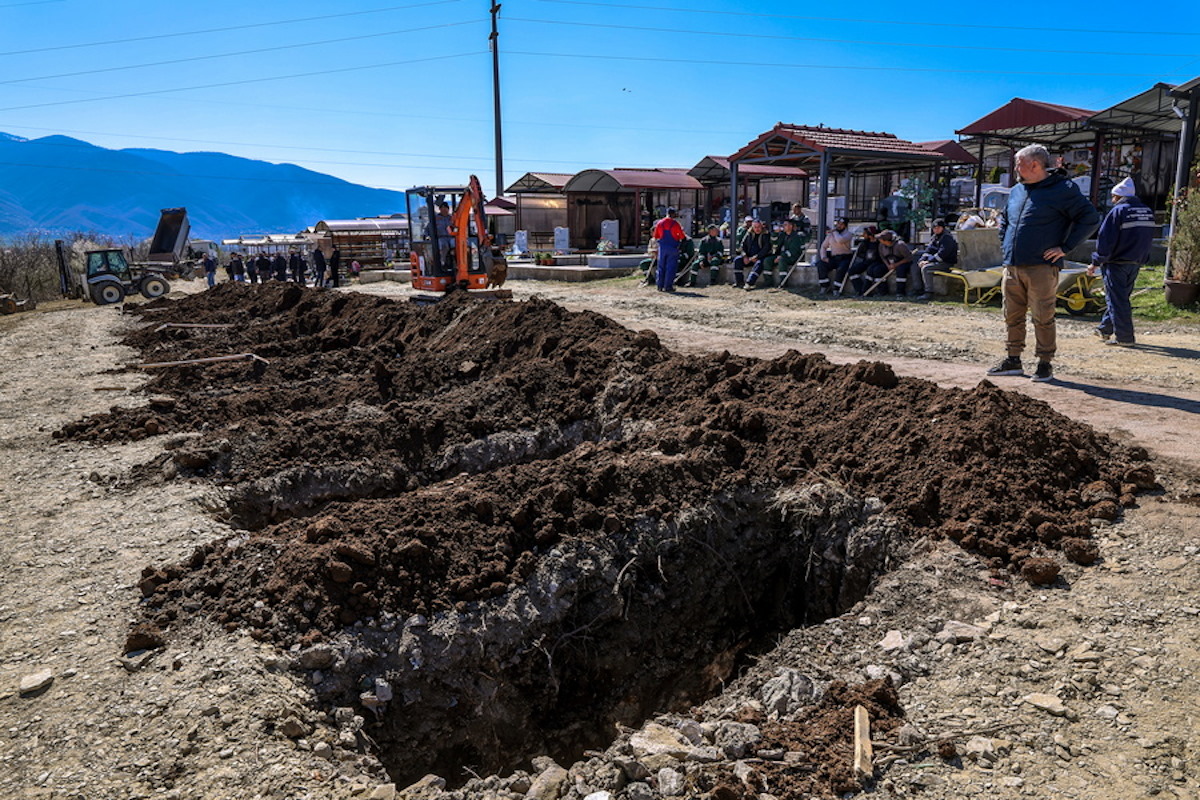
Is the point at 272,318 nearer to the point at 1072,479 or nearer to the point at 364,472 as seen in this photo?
the point at 364,472

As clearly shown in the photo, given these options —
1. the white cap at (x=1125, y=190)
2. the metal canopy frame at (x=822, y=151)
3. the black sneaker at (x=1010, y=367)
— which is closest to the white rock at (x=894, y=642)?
the black sneaker at (x=1010, y=367)

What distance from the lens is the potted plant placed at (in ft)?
34.0

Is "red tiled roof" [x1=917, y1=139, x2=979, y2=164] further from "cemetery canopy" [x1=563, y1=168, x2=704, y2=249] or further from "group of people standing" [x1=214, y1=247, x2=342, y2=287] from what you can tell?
"group of people standing" [x1=214, y1=247, x2=342, y2=287]

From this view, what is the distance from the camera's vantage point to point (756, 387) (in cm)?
630

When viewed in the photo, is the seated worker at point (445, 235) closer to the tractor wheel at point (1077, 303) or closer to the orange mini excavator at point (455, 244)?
the orange mini excavator at point (455, 244)

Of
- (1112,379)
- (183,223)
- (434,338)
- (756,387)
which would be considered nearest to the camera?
(756,387)

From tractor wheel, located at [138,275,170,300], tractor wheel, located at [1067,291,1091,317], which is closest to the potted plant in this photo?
tractor wheel, located at [1067,291,1091,317]

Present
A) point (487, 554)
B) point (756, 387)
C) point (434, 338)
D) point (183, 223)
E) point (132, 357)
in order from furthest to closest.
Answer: point (183, 223) < point (132, 357) < point (434, 338) < point (756, 387) < point (487, 554)

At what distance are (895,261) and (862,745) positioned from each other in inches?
483

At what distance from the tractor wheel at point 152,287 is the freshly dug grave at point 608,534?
922 inches

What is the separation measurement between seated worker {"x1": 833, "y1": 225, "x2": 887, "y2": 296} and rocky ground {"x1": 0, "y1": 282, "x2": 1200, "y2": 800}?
9161mm

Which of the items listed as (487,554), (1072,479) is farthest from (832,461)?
(487,554)

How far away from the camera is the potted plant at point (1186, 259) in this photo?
10.4m

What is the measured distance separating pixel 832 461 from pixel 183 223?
33.5 m
